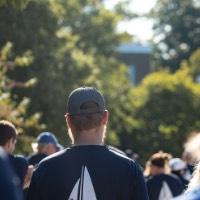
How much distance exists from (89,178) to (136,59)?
176 ft

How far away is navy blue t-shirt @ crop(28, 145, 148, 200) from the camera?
457 cm

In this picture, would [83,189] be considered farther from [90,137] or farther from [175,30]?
[175,30]

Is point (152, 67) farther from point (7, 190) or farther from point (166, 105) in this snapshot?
point (7, 190)

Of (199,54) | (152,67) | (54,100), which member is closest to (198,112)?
(199,54)

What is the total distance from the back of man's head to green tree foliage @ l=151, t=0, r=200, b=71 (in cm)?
5870

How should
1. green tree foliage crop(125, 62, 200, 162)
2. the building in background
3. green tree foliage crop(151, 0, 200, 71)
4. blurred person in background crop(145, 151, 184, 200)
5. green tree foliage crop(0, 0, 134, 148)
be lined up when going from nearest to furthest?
blurred person in background crop(145, 151, 184, 200) < green tree foliage crop(0, 0, 134, 148) < green tree foliage crop(125, 62, 200, 162) < the building in background < green tree foliage crop(151, 0, 200, 71)

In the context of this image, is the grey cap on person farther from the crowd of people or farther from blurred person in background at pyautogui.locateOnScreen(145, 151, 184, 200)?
blurred person in background at pyautogui.locateOnScreen(145, 151, 184, 200)

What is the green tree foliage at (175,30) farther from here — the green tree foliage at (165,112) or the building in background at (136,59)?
the green tree foliage at (165,112)

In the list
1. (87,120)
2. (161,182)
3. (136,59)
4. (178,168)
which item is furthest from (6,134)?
(136,59)

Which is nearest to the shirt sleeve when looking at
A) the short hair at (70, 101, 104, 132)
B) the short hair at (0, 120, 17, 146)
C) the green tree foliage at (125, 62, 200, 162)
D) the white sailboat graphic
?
the white sailboat graphic

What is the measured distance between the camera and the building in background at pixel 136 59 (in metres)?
57.4

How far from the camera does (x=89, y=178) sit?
4.60 metres

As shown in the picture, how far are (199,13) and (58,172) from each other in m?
62.4

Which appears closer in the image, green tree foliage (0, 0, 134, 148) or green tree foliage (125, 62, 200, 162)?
green tree foliage (0, 0, 134, 148)
